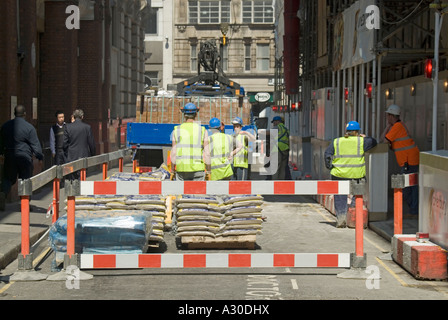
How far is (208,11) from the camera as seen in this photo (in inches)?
2997

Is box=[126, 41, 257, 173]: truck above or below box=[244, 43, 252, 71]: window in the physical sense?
below

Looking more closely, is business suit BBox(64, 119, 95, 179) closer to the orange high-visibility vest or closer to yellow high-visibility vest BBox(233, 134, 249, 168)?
yellow high-visibility vest BBox(233, 134, 249, 168)

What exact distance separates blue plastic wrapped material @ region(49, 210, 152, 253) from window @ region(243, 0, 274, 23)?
214ft

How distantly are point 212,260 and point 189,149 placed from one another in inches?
154

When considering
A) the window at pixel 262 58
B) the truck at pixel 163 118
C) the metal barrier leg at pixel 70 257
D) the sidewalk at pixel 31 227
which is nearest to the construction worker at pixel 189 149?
the sidewalk at pixel 31 227

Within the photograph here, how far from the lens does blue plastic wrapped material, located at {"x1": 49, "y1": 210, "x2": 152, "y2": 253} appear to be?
11.2 m

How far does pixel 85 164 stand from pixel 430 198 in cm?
528

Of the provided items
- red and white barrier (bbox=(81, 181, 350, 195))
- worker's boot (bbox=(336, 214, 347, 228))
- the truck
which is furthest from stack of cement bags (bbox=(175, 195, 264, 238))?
the truck

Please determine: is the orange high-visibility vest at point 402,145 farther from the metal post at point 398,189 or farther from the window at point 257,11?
the window at point 257,11

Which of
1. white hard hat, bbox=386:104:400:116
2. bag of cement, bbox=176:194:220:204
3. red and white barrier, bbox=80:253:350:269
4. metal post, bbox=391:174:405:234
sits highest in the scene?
white hard hat, bbox=386:104:400:116

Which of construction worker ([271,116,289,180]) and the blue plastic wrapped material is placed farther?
construction worker ([271,116,289,180])

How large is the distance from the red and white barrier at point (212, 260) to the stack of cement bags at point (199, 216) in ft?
8.11

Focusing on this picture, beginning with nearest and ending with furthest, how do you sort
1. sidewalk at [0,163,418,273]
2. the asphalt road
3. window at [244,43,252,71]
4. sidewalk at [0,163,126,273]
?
1. the asphalt road
2. sidewalk at [0,163,126,273]
3. sidewalk at [0,163,418,273]
4. window at [244,43,252,71]

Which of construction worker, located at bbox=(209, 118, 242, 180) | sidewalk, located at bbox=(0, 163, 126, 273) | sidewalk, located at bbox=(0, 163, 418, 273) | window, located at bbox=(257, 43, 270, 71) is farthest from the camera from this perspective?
window, located at bbox=(257, 43, 270, 71)
